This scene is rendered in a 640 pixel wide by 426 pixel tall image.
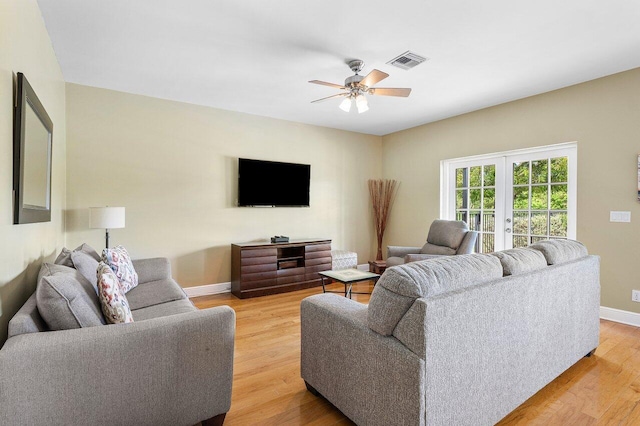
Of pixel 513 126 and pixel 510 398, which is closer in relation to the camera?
pixel 510 398

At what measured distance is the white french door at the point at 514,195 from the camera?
377 centimetres

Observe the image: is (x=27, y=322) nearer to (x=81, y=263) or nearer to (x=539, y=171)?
(x=81, y=263)

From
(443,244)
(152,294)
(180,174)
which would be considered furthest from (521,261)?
(180,174)

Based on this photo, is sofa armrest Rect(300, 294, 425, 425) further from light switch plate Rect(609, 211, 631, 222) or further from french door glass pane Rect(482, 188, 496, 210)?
french door glass pane Rect(482, 188, 496, 210)

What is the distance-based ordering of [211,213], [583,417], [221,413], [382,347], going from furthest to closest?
1. [211,213]
2. [583,417]
3. [221,413]
4. [382,347]

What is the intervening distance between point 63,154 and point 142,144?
2.61 ft

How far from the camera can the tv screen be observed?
4.54 m

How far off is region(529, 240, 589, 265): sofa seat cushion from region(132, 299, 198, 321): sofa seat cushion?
2.40 metres

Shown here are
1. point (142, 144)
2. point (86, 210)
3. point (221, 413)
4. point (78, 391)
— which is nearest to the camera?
point (78, 391)

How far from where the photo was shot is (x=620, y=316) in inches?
129

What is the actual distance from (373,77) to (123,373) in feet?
8.66

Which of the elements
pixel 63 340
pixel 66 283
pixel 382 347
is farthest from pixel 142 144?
pixel 382 347

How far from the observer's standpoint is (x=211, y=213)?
438 centimetres

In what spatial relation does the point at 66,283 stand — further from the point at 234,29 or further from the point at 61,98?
the point at 61,98
